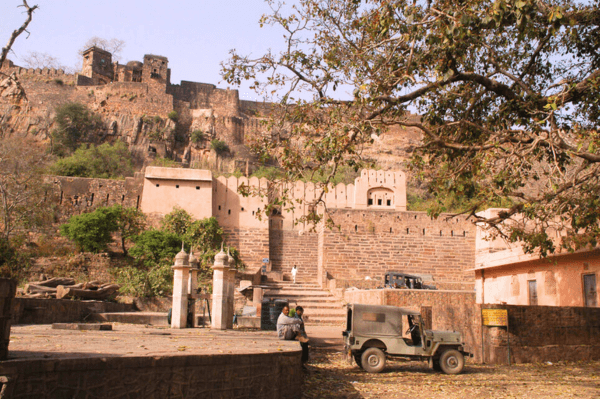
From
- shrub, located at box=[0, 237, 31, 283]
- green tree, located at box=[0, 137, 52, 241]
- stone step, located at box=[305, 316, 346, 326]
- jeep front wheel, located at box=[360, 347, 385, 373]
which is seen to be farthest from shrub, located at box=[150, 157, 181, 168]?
jeep front wheel, located at box=[360, 347, 385, 373]

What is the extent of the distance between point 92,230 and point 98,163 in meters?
12.0

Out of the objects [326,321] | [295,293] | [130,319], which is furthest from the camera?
[295,293]

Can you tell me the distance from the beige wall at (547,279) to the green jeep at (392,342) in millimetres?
2750

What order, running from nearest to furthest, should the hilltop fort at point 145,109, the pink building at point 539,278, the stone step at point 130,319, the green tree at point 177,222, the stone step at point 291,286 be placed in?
1. the pink building at point 539,278
2. the stone step at point 130,319
3. the stone step at point 291,286
4. the green tree at point 177,222
5. the hilltop fort at point 145,109

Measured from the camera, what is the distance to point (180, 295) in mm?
8852

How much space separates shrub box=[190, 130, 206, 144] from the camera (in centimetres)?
4279

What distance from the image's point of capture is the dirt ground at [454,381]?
242 inches

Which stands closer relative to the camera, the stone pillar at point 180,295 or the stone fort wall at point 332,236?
the stone pillar at point 180,295

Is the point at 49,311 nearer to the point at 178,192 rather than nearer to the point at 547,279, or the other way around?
the point at 547,279

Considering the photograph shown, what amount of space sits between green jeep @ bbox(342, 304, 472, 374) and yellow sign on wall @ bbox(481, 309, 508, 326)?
1029 mm

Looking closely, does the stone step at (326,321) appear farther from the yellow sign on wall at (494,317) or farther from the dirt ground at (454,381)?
the yellow sign on wall at (494,317)

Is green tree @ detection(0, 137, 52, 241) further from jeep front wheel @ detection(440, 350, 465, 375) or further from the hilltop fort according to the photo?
jeep front wheel @ detection(440, 350, 465, 375)

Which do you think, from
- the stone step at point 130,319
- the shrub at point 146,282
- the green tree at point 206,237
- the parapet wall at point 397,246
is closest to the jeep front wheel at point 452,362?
the stone step at point 130,319

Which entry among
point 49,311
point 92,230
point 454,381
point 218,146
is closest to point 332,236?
point 92,230
